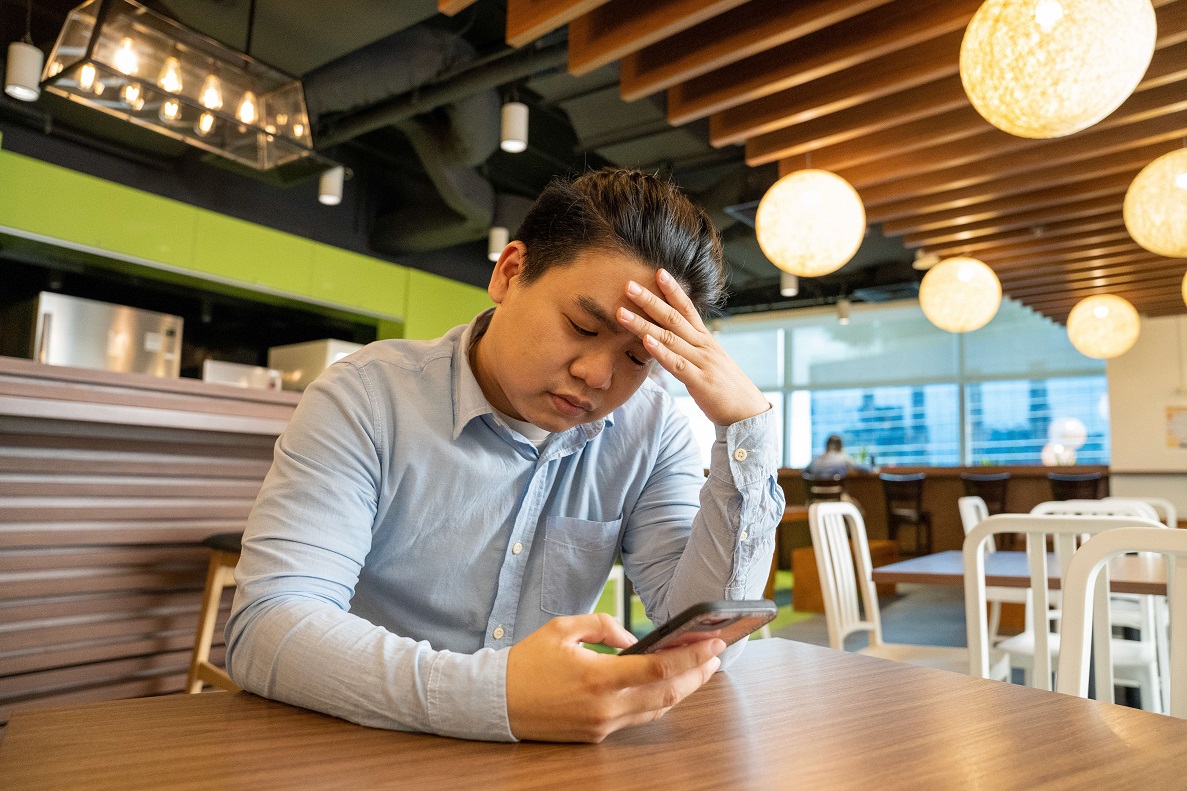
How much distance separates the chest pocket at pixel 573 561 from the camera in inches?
43.1

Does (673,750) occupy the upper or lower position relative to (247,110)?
lower

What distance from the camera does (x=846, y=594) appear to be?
106 inches

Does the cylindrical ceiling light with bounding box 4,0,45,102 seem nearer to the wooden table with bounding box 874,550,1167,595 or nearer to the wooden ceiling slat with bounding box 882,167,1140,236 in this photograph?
the wooden table with bounding box 874,550,1167,595

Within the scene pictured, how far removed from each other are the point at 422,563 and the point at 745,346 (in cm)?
1128

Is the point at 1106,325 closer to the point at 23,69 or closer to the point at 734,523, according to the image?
the point at 734,523

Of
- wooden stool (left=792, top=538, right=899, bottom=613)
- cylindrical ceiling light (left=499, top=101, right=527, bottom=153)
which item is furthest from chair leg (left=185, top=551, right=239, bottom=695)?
wooden stool (left=792, top=538, right=899, bottom=613)

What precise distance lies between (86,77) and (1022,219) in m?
4.48

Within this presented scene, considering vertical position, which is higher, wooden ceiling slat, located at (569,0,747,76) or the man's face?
wooden ceiling slat, located at (569,0,747,76)

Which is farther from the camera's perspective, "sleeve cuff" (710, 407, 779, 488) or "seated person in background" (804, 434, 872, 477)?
"seated person in background" (804, 434, 872, 477)

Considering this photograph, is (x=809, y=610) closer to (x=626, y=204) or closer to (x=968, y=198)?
(x=968, y=198)

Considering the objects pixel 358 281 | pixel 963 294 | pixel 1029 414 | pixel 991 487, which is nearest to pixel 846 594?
pixel 963 294

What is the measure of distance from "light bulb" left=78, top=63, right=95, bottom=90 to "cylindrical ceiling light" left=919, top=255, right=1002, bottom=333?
3941 millimetres

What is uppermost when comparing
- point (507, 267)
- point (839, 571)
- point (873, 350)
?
point (873, 350)

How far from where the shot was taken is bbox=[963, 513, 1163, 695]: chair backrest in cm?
167
